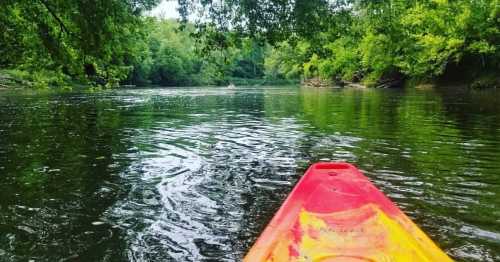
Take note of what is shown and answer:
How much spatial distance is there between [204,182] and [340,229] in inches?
186

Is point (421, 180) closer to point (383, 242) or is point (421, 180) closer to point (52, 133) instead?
point (383, 242)

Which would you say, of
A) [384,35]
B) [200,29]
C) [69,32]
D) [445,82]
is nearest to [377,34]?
[384,35]

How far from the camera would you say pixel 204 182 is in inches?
350

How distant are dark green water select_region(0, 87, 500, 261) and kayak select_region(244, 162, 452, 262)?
1047mm

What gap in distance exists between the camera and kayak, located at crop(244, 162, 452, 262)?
12.8 ft

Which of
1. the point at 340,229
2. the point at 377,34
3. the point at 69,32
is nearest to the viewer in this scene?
the point at 340,229

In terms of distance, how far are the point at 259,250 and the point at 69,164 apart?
8006 millimetres

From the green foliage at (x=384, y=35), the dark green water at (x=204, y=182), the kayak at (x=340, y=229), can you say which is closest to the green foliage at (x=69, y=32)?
the dark green water at (x=204, y=182)

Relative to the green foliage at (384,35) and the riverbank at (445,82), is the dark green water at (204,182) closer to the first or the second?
the green foliage at (384,35)

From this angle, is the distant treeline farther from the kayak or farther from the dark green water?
the kayak

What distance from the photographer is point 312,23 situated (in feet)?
37.2

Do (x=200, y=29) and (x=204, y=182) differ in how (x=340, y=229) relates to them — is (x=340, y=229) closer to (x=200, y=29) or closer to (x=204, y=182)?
(x=204, y=182)

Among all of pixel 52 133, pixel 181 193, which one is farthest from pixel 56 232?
pixel 52 133

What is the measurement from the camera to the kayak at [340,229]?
3893 millimetres
